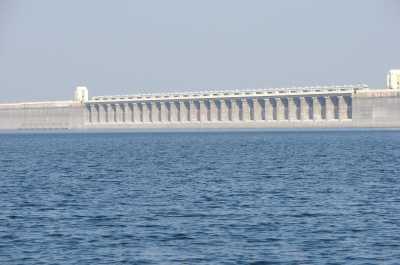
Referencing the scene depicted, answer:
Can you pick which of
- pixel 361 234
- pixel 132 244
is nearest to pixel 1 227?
pixel 132 244

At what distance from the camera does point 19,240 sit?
125 feet

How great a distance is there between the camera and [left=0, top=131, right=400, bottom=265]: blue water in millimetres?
35344

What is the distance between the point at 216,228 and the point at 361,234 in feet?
18.0

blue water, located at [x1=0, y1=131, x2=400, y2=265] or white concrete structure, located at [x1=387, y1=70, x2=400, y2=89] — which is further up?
white concrete structure, located at [x1=387, y1=70, x2=400, y2=89]

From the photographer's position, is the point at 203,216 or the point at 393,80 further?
the point at 393,80

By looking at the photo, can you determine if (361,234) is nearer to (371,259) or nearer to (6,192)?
(371,259)

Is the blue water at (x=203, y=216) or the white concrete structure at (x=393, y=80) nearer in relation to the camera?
the blue water at (x=203, y=216)

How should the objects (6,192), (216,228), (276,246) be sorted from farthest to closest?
1. (6,192)
2. (216,228)
3. (276,246)

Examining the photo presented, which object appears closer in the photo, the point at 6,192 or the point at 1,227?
the point at 1,227

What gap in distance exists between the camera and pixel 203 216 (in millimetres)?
43844

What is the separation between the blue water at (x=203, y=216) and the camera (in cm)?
3534

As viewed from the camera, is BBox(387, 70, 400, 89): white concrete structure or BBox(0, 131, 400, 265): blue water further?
BBox(387, 70, 400, 89): white concrete structure

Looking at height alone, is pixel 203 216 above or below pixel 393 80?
below

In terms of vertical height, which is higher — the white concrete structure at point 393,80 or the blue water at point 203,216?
the white concrete structure at point 393,80
